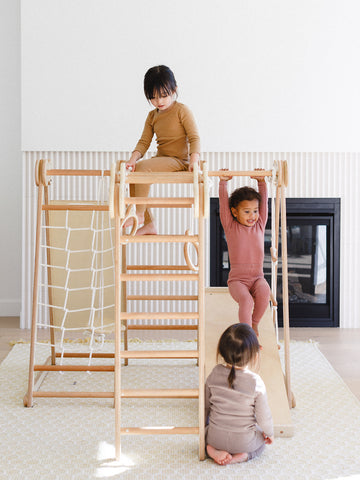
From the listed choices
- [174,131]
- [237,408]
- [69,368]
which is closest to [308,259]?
[174,131]

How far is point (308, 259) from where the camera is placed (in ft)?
16.4

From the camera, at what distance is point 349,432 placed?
284cm

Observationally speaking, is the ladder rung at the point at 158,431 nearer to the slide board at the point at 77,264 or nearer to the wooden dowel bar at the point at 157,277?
the wooden dowel bar at the point at 157,277

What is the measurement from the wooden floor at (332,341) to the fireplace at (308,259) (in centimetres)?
18

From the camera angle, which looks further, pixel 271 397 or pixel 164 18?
pixel 164 18

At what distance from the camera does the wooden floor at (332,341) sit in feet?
12.5

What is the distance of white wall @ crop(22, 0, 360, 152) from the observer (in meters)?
4.64

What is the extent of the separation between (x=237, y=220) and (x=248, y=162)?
1.46 metres

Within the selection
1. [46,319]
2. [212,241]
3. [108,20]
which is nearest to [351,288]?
[212,241]

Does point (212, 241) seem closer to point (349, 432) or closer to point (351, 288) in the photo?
point (351, 288)

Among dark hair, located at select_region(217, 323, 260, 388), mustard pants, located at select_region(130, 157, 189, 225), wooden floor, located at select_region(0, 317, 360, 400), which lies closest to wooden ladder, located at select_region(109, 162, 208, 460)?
dark hair, located at select_region(217, 323, 260, 388)

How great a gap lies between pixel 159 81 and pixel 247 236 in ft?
3.23

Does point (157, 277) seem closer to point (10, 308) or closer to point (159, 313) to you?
point (159, 313)

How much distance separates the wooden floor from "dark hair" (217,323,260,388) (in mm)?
1191
